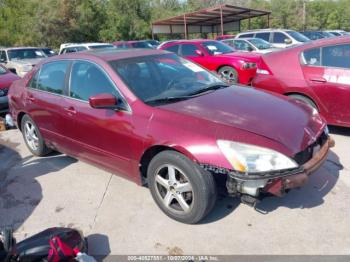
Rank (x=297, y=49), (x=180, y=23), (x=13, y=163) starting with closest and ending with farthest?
(x=13, y=163)
(x=297, y=49)
(x=180, y=23)

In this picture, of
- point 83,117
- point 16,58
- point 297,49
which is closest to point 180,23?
point 16,58

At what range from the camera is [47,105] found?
465cm

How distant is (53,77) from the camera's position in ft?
15.4

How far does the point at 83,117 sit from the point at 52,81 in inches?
39.3

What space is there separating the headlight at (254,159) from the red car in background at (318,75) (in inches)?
107

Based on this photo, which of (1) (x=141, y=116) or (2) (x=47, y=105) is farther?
(2) (x=47, y=105)

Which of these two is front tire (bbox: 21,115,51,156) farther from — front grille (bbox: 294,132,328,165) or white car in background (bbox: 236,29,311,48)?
white car in background (bbox: 236,29,311,48)

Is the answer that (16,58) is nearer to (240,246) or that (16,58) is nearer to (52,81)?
(52,81)

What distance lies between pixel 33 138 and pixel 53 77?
46.8 inches

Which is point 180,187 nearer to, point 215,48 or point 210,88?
point 210,88

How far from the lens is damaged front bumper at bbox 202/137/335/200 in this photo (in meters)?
2.91

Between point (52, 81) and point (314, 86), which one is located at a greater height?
point (52, 81)

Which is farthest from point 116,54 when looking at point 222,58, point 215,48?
point 215,48

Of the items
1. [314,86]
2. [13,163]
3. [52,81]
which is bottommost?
[13,163]
